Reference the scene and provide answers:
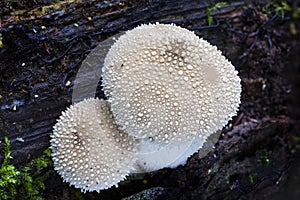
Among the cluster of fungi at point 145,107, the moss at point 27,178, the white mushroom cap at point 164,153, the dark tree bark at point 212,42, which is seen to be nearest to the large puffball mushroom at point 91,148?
the cluster of fungi at point 145,107

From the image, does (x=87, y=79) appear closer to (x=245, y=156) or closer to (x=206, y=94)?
(x=206, y=94)

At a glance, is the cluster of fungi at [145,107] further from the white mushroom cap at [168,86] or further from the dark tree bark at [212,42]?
the dark tree bark at [212,42]

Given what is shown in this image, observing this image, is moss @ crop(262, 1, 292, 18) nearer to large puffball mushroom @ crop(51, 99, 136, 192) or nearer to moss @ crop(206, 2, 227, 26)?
moss @ crop(206, 2, 227, 26)

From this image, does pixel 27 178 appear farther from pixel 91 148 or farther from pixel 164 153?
pixel 164 153

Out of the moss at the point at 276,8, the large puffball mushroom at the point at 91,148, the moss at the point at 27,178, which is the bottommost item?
the moss at the point at 27,178

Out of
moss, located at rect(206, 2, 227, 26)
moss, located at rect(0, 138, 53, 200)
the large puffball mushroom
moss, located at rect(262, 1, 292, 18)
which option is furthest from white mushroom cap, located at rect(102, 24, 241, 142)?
moss, located at rect(262, 1, 292, 18)

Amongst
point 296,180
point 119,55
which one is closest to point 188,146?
point 119,55
